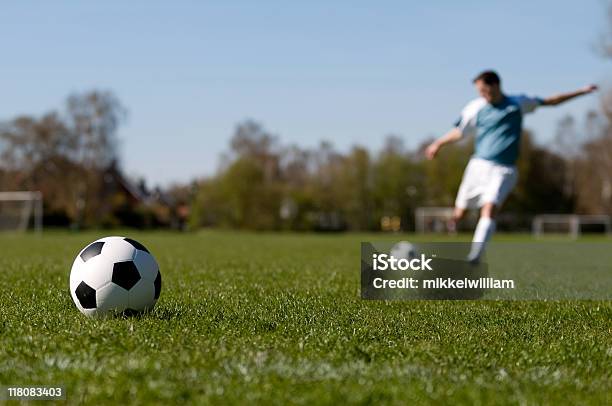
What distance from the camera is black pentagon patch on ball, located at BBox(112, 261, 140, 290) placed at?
4914 mm

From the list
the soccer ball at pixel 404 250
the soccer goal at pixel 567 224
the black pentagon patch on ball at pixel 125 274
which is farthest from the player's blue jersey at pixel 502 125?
the soccer goal at pixel 567 224

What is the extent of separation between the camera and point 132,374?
10.9 ft

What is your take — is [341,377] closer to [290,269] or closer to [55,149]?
[290,269]

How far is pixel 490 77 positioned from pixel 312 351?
18.4ft

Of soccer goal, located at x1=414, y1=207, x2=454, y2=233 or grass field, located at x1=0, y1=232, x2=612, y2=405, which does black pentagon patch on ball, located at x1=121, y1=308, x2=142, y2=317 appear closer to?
grass field, located at x1=0, y1=232, x2=612, y2=405

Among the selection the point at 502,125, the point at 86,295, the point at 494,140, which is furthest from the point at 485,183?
the point at 86,295

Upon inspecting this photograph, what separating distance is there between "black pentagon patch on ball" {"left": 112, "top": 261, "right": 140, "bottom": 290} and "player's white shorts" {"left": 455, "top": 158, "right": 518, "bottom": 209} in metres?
4.79

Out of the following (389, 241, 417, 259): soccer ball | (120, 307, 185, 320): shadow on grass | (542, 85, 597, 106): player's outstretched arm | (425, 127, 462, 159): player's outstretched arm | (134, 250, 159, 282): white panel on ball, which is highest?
(542, 85, 597, 106): player's outstretched arm

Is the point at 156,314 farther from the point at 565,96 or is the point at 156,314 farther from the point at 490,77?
the point at 565,96

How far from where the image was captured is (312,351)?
13.1ft

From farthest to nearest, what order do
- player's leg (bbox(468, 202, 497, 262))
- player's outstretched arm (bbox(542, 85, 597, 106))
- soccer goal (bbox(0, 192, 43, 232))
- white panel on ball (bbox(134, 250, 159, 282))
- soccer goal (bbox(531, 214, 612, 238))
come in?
soccer goal (bbox(531, 214, 612, 238)) → soccer goal (bbox(0, 192, 43, 232)) → player's outstretched arm (bbox(542, 85, 597, 106)) → player's leg (bbox(468, 202, 497, 262)) → white panel on ball (bbox(134, 250, 159, 282))

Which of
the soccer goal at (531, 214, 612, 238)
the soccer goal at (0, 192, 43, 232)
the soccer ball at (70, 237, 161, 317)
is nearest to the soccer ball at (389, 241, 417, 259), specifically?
the soccer ball at (70, 237, 161, 317)

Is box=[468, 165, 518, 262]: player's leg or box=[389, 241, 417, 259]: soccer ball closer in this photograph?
box=[389, 241, 417, 259]: soccer ball

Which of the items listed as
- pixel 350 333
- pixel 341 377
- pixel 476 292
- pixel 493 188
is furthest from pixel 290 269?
pixel 341 377
